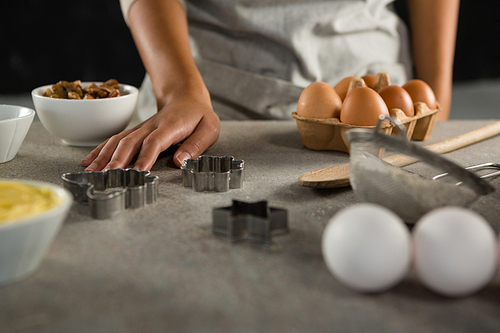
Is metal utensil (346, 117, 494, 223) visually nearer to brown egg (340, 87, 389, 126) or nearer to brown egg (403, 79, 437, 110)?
brown egg (340, 87, 389, 126)

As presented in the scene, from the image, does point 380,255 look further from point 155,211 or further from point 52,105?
point 52,105

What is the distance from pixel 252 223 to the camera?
1.78ft

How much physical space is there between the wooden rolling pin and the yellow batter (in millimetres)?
412

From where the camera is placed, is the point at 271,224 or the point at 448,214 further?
the point at 271,224

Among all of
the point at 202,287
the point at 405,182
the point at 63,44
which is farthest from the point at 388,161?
the point at 63,44

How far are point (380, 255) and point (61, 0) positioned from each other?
2.49m

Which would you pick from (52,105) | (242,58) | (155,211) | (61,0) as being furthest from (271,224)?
(61,0)

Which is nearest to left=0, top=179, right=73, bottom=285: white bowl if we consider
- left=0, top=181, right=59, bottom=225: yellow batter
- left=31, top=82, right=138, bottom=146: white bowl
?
left=0, top=181, right=59, bottom=225: yellow batter

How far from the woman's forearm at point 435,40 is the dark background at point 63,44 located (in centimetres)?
115

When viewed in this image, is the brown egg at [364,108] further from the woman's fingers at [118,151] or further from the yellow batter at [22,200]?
the yellow batter at [22,200]

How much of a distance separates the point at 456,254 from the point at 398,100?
2.00ft

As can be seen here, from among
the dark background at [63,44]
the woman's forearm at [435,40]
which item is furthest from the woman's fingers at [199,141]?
the dark background at [63,44]

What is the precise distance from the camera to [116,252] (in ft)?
1.67

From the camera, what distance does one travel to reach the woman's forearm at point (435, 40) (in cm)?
148
